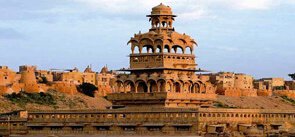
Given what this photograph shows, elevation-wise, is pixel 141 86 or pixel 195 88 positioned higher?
pixel 141 86

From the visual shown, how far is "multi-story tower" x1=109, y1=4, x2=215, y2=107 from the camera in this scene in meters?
62.2

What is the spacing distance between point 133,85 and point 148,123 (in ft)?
16.4

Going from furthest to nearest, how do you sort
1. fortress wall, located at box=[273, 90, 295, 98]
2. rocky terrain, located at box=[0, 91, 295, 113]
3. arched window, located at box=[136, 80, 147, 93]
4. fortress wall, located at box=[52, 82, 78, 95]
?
fortress wall, located at box=[273, 90, 295, 98] → fortress wall, located at box=[52, 82, 78, 95] → rocky terrain, located at box=[0, 91, 295, 113] → arched window, located at box=[136, 80, 147, 93]

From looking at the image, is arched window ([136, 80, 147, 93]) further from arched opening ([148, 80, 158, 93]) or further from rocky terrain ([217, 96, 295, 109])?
rocky terrain ([217, 96, 295, 109])

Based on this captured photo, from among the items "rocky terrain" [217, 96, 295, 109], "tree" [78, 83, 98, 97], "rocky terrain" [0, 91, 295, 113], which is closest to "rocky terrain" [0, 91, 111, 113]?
"rocky terrain" [0, 91, 295, 113]

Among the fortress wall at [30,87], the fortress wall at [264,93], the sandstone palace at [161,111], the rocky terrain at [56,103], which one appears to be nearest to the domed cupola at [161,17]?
the sandstone palace at [161,111]

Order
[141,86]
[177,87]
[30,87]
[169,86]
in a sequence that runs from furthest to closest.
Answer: [30,87] → [141,86] → [177,87] → [169,86]

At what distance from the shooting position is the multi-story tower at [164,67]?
204 ft

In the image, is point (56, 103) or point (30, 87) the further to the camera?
point (30, 87)

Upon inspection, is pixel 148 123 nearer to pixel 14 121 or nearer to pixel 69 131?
pixel 69 131

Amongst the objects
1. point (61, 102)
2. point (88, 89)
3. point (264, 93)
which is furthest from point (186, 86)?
point (264, 93)

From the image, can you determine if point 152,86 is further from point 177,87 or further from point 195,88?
point 195,88

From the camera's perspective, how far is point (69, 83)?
116 m

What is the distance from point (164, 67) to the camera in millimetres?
62344
